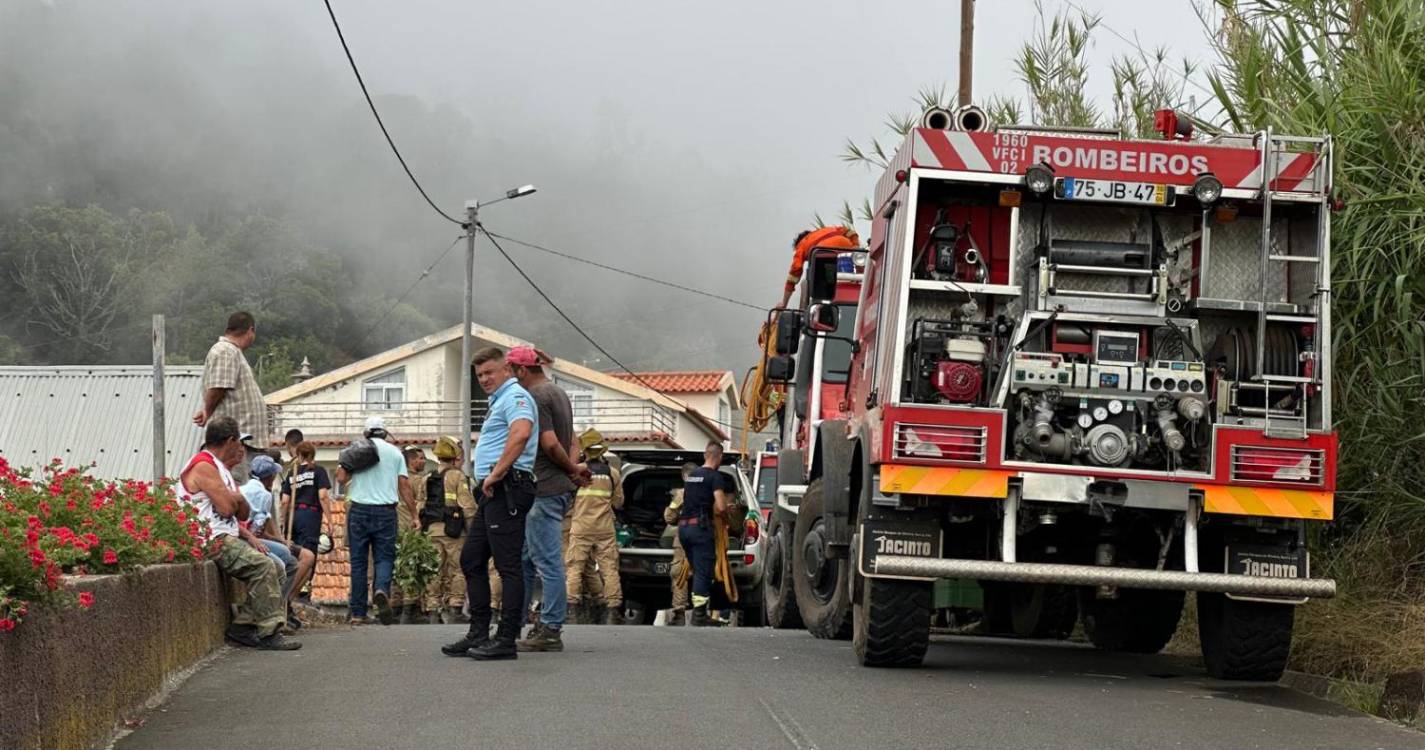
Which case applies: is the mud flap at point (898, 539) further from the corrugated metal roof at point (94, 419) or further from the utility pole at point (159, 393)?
the corrugated metal roof at point (94, 419)

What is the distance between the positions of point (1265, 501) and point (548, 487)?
386 cm

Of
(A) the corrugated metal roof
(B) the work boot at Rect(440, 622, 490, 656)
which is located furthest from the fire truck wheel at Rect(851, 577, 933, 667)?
(A) the corrugated metal roof

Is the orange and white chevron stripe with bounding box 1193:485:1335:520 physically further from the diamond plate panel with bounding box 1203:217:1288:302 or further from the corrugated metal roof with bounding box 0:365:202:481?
the corrugated metal roof with bounding box 0:365:202:481

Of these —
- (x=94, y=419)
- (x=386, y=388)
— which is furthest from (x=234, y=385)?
(x=386, y=388)

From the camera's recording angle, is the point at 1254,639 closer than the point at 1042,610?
Yes

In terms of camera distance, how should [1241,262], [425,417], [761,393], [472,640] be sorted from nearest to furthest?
[1241,262] → [472,640] → [761,393] → [425,417]

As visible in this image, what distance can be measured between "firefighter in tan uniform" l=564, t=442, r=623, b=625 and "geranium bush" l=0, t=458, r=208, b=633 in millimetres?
6753

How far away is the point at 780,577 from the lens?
568 inches

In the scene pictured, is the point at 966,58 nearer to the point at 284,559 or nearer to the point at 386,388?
the point at 284,559

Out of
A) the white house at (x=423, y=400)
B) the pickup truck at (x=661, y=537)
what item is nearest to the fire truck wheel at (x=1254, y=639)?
the pickup truck at (x=661, y=537)

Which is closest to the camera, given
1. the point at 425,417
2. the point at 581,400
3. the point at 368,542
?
the point at 368,542

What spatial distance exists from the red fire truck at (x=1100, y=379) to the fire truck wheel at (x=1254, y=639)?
1cm

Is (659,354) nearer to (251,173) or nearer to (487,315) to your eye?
(487,315)

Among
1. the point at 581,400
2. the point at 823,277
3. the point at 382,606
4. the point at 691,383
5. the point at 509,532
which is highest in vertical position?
the point at 823,277
